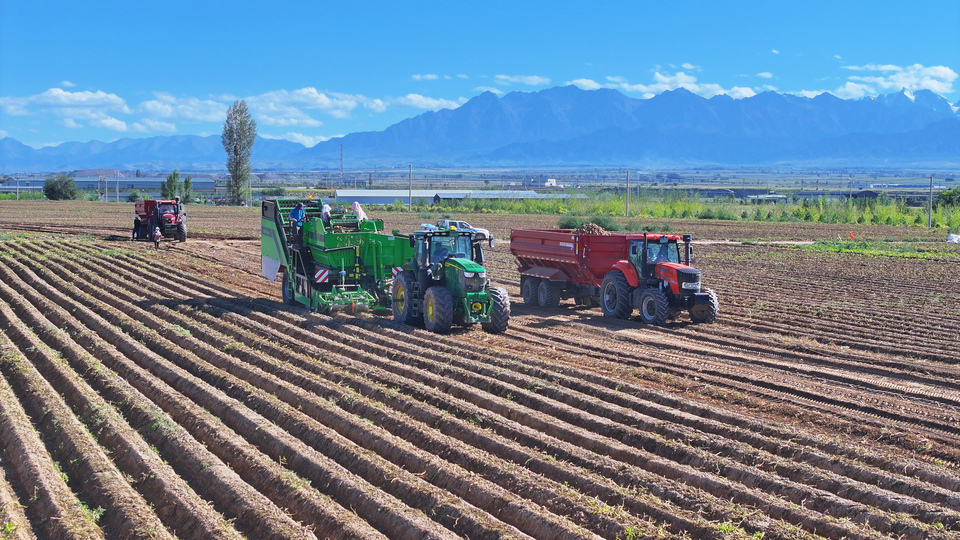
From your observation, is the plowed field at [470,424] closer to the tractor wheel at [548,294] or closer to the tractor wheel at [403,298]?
the tractor wheel at [403,298]

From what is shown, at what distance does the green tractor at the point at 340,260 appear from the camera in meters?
17.6

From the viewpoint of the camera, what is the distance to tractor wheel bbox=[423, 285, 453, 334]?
1545 centimetres

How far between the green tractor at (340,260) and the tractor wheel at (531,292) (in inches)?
144

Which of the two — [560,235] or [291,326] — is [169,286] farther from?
[560,235]

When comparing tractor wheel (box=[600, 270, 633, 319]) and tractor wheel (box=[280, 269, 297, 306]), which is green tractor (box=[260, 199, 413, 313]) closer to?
tractor wheel (box=[280, 269, 297, 306])

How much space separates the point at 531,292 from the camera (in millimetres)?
20375

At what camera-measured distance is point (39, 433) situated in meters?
9.72

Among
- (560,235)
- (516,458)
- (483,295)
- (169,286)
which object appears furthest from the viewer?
(169,286)

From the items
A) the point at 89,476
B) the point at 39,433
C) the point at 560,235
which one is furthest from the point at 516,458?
the point at 560,235

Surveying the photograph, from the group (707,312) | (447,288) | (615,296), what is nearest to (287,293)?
(447,288)

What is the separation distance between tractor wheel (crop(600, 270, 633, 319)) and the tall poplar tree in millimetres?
67897

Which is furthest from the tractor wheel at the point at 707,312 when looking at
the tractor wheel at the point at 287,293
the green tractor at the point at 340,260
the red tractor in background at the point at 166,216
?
the red tractor in background at the point at 166,216

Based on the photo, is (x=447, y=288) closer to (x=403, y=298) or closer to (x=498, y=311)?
(x=403, y=298)

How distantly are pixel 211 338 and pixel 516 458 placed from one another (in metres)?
7.48
